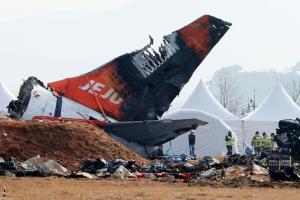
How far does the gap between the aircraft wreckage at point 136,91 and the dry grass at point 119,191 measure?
12335 mm

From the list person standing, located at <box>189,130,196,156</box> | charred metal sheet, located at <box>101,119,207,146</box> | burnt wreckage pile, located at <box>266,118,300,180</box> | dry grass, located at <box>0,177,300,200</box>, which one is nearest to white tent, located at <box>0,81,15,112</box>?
person standing, located at <box>189,130,196,156</box>

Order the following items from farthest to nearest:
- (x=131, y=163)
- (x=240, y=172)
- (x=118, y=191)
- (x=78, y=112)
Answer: (x=78, y=112) < (x=131, y=163) < (x=240, y=172) < (x=118, y=191)

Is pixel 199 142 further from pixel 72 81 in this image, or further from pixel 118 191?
pixel 118 191

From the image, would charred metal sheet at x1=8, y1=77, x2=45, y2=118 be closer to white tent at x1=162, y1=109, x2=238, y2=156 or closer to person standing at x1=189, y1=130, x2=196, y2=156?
person standing at x1=189, y1=130, x2=196, y2=156

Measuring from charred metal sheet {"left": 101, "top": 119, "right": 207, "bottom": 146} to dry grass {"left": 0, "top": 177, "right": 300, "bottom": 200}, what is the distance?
1146cm

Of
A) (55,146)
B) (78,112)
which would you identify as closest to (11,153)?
(55,146)

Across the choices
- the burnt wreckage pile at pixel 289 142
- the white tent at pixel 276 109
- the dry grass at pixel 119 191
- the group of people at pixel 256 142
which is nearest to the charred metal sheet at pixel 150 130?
the burnt wreckage pile at pixel 289 142

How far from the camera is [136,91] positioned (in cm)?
3834

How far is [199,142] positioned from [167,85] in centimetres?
1202

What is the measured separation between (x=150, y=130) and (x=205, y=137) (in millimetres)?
14559

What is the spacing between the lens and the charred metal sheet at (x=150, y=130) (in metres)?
36.1

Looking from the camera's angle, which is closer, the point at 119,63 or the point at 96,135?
the point at 96,135

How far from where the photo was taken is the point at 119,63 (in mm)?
37812

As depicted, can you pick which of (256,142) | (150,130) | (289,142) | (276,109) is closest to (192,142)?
(256,142)
